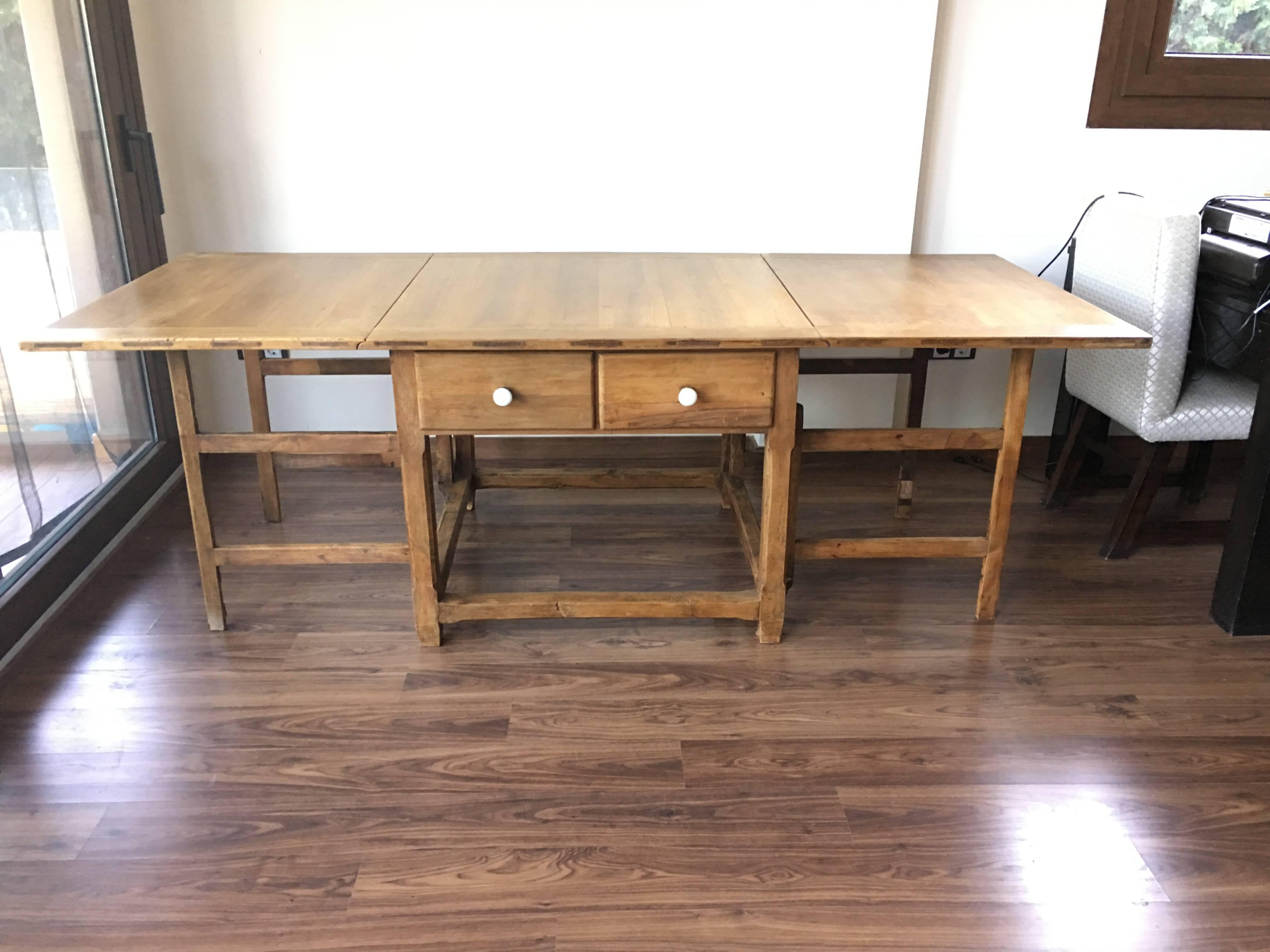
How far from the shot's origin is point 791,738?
71.3 inches

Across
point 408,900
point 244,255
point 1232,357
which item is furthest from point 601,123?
point 408,900

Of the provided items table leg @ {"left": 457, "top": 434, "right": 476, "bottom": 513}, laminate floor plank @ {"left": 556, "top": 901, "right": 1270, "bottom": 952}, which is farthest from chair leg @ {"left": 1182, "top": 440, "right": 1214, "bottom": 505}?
table leg @ {"left": 457, "top": 434, "right": 476, "bottom": 513}

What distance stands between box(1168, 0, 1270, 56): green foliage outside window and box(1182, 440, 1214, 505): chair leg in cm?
114

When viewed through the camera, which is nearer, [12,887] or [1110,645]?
[12,887]

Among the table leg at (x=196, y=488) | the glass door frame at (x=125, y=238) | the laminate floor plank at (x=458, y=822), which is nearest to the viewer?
the laminate floor plank at (x=458, y=822)

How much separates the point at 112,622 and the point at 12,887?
2.65 feet

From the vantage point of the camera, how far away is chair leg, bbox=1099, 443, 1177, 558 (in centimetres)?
241

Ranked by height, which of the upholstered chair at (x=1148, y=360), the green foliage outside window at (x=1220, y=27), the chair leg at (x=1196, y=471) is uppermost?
the green foliage outside window at (x=1220, y=27)

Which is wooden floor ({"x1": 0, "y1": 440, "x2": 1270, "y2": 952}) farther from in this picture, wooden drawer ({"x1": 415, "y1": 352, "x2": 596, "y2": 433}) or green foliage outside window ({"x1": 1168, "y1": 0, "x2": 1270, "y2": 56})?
green foliage outside window ({"x1": 1168, "y1": 0, "x2": 1270, "y2": 56})

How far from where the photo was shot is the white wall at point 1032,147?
9.05 ft

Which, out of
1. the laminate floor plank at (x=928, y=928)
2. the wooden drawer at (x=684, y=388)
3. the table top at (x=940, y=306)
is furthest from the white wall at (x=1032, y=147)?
the laminate floor plank at (x=928, y=928)

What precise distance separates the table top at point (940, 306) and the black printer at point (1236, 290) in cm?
44

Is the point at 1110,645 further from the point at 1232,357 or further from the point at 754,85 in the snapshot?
the point at 754,85

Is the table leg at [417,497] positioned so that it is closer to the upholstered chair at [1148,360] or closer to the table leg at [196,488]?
the table leg at [196,488]
